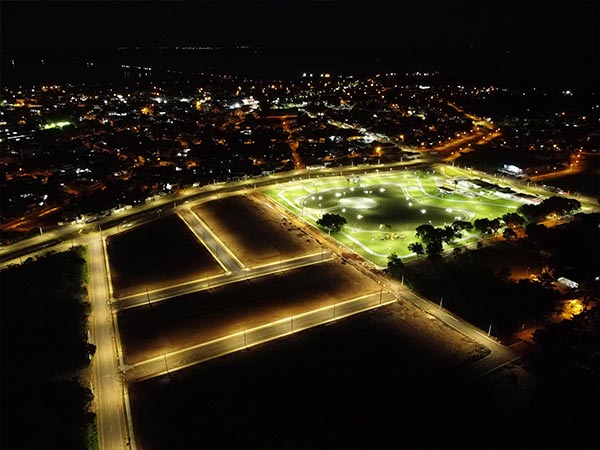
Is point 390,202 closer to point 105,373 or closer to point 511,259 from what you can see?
point 511,259

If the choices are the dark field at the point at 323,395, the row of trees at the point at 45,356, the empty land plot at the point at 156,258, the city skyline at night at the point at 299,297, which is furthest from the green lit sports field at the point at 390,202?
the row of trees at the point at 45,356

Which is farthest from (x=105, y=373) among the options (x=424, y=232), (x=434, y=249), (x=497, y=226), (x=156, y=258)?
(x=497, y=226)

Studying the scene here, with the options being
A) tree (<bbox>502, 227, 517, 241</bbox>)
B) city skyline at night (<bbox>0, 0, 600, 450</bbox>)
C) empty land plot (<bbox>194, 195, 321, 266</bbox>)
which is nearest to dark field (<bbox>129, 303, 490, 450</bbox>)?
city skyline at night (<bbox>0, 0, 600, 450</bbox>)

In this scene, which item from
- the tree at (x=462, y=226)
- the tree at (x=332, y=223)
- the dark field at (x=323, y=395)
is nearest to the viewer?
the dark field at (x=323, y=395)

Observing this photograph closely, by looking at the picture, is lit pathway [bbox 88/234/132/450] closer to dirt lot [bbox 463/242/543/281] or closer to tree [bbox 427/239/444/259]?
tree [bbox 427/239/444/259]

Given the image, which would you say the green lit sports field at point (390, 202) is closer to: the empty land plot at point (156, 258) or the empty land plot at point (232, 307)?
the empty land plot at point (232, 307)

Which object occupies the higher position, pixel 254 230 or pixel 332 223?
pixel 254 230
